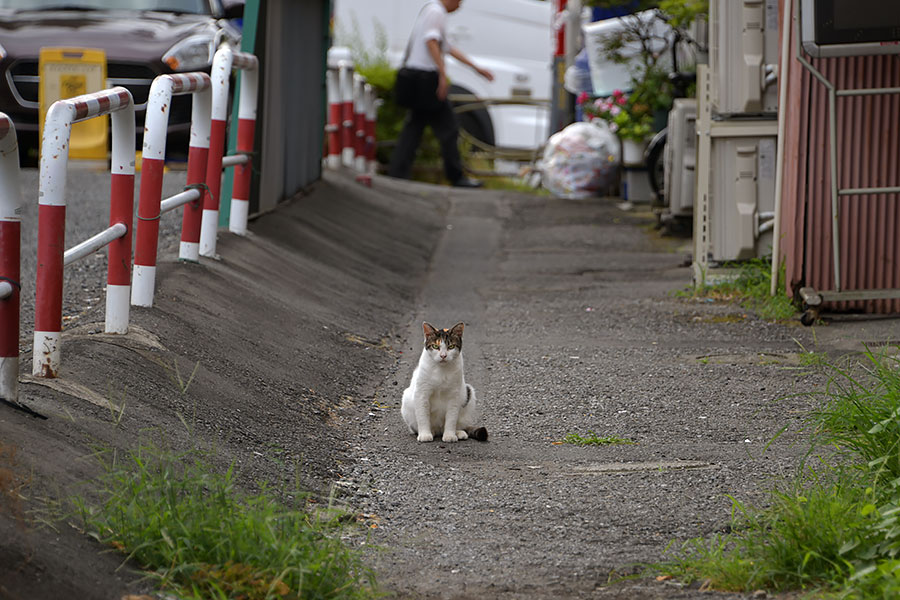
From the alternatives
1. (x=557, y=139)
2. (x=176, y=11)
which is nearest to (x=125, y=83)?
(x=176, y=11)

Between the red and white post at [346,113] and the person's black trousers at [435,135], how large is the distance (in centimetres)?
109

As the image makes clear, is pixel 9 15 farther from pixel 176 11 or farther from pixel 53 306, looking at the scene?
pixel 53 306

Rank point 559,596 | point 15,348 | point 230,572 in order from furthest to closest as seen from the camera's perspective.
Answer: point 15,348 → point 559,596 → point 230,572

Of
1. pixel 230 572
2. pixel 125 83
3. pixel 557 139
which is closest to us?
pixel 230 572

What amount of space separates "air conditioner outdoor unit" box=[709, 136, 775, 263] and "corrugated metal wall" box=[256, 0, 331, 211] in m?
3.18

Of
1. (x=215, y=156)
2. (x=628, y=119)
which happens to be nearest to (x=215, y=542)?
(x=215, y=156)

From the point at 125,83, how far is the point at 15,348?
766cm

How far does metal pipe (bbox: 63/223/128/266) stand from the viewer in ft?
14.8

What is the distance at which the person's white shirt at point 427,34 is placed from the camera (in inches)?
558

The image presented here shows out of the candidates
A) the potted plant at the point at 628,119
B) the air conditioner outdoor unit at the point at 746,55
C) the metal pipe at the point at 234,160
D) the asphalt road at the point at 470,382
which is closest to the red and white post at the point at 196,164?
the asphalt road at the point at 470,382

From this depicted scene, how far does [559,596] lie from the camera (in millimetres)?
3363

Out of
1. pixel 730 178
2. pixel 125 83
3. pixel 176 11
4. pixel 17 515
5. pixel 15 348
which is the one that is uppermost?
pixel 176 11

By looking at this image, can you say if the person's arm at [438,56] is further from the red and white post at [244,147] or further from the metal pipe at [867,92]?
the metal pipe at [867,92]

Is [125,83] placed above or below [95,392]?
above
